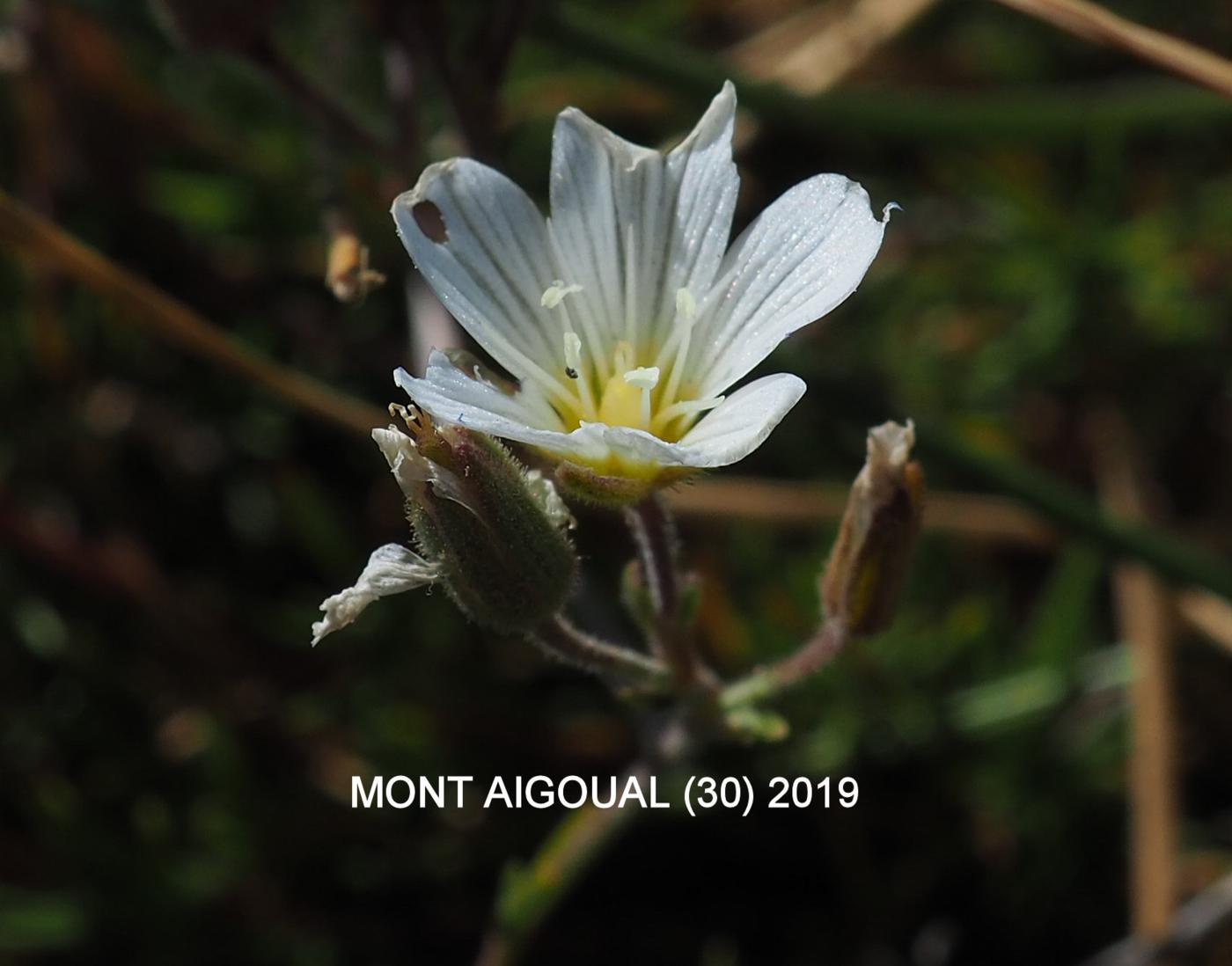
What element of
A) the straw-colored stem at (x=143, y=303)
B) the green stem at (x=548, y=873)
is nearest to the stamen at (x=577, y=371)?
the green stem at (x=548, y=873)

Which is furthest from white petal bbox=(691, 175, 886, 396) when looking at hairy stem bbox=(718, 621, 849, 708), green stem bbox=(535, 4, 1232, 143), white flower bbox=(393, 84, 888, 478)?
green stem bbox=(535, 4, 1232, 143)

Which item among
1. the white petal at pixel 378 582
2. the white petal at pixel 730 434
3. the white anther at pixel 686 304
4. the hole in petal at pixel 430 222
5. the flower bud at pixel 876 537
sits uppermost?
the hole in petal at pixel 430 222

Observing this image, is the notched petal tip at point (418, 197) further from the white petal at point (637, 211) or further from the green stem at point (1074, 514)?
the green stem at point (1074, 514)

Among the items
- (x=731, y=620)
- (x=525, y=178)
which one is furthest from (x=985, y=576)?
(x=525, y=178)

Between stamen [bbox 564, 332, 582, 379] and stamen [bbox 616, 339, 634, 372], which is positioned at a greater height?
stamen [bbox 616, 339, 634, 372]

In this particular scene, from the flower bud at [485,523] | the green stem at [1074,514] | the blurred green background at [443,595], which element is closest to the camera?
the flower bud at [485,523]

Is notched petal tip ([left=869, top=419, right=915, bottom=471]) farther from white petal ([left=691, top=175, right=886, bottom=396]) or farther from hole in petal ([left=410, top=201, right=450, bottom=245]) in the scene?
hole in petal ([left=410, top=201, right=450, bottom=245])
